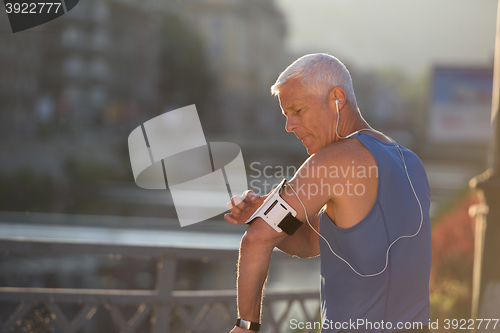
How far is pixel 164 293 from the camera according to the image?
2.85m

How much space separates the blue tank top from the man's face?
0.11 m

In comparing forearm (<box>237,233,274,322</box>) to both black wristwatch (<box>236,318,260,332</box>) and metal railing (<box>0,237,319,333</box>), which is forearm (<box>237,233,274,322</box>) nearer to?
black wristwatch (<box>236,318,260,332</box>)

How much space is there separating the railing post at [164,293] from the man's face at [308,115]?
147 centimetres

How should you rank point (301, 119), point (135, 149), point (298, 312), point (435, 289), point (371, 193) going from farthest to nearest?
point (298, 312) → point (435, 289) → point (135, 149) → point (301, 119) → point (371, 193)

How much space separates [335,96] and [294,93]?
13cm

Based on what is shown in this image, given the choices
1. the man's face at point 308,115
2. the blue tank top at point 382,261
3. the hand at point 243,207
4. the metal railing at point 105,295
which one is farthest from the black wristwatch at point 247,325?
the metal railing at point 105,295

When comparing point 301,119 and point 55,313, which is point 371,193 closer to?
point 301,119

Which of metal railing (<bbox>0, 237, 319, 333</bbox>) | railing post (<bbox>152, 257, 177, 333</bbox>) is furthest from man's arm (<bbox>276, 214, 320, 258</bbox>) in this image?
railing post (<bbox>152, 257, 177, 333</bbox>)

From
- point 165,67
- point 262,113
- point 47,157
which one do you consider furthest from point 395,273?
Result: point 262,113

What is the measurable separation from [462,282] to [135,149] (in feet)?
12.5

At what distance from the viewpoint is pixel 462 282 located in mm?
5270

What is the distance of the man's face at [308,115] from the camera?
160cm

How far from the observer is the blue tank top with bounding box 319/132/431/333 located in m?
1.49

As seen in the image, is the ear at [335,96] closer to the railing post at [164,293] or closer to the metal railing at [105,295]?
the metal railing at [105,295]
